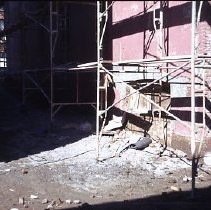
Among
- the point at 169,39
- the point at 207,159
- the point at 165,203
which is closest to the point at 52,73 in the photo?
the point at 169,39

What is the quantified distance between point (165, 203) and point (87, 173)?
231 centimetres

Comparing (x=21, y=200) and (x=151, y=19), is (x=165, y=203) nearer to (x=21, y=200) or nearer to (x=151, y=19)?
(x=21, y=200)

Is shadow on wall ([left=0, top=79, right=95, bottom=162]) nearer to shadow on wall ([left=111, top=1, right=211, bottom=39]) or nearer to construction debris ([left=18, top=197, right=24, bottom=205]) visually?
construction debris ([left=18, top=197, right=24, bottom=205])

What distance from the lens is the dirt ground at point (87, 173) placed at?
23.7ft

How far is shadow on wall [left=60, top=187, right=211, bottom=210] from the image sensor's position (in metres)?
6.84

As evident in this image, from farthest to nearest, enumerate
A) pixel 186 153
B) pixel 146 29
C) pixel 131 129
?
pixel 131 129, pixel 146 29, pixel 186 153

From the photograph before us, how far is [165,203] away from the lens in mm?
7035

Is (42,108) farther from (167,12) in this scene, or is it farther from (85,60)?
(167,12)

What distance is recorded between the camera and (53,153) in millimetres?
10312

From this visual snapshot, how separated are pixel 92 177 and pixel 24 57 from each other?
902cm

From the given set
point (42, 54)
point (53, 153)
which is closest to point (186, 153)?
point (53, 153)

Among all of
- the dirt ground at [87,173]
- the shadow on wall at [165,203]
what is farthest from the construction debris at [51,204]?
the shadow on wall at [165,203]

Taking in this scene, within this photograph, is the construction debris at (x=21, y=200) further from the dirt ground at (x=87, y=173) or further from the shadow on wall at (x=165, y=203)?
the shadow on wall at (x=165, y=203)

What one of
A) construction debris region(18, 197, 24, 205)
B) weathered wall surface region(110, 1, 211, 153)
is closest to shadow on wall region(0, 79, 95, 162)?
weathered wall surface region(110, 1, 211, 153)
